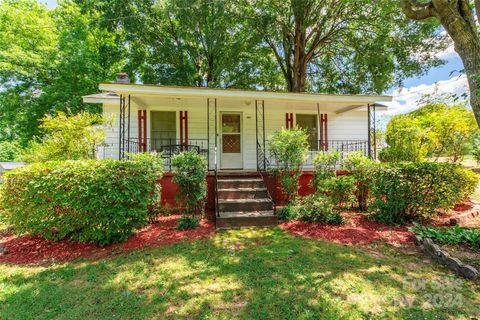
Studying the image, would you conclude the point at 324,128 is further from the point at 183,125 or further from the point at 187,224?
the point at 187,224

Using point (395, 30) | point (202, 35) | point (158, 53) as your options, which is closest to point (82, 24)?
point (158, 53)

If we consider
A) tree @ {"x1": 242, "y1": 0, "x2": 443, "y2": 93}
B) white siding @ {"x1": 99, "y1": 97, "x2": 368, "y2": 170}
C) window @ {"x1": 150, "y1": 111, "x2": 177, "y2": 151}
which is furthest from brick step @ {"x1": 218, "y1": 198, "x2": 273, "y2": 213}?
tree @ {"x1": 242, "y1": 0, "x2": 443, "y2": 93}

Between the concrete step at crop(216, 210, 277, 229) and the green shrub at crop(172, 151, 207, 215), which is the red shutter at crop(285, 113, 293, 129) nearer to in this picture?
the concrete step at crop(216, 210, 277, 229)

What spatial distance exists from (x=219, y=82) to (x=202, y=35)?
280 cm

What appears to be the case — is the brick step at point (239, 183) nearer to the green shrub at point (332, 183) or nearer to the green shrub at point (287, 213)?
the green shrub at point (287, 213)

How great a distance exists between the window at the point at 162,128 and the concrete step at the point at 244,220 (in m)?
4.31

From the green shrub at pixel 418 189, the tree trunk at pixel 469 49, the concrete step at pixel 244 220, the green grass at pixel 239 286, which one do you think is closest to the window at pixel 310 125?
the green shrub at pixel 418 189

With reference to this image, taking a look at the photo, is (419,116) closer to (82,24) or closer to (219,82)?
(219,82)

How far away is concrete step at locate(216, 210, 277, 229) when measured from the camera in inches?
205

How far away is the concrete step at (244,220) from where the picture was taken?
5.20 m

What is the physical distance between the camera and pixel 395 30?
1102 centimetres

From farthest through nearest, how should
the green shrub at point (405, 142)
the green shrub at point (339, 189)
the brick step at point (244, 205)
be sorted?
1. the green shrub at point (405, 142)
2. the brick step at point (244, 205)
3. the green shrub at point (339, 189)

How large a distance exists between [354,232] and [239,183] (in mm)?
2907

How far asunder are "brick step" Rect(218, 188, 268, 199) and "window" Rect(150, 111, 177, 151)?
3569mm
